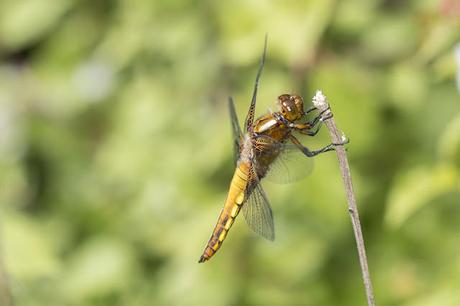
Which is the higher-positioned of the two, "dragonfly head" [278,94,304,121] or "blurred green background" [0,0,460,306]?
"blurred green background" [0,0,460,306]

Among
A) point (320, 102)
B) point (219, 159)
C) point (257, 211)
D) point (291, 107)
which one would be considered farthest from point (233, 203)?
point (219, 159)

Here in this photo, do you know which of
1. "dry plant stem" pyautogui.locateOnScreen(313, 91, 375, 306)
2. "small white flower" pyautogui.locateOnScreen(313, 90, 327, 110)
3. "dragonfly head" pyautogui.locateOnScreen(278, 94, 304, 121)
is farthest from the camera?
"dragonfly head" pyautogui.locateOnScreen(278, 94, 304, 121)

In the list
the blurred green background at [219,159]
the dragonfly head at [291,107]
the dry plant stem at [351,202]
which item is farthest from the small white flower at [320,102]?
the blurred green background at [219,159]

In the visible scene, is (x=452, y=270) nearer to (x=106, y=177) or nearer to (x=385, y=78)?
(x=385, y=78)

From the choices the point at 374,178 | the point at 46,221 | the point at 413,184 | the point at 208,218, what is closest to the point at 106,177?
the point at 46,221

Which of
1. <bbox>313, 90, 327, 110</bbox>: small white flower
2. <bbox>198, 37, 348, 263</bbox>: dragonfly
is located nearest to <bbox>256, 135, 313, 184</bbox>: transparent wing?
<bbox>198, 37, 348, 263</bbox>: dragonfly

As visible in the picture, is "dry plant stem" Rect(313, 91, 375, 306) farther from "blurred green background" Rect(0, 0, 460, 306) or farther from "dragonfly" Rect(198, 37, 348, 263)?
"blurred green background" Rect(0, 0, 460, 306)

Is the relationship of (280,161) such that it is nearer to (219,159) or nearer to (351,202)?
(351,202)
